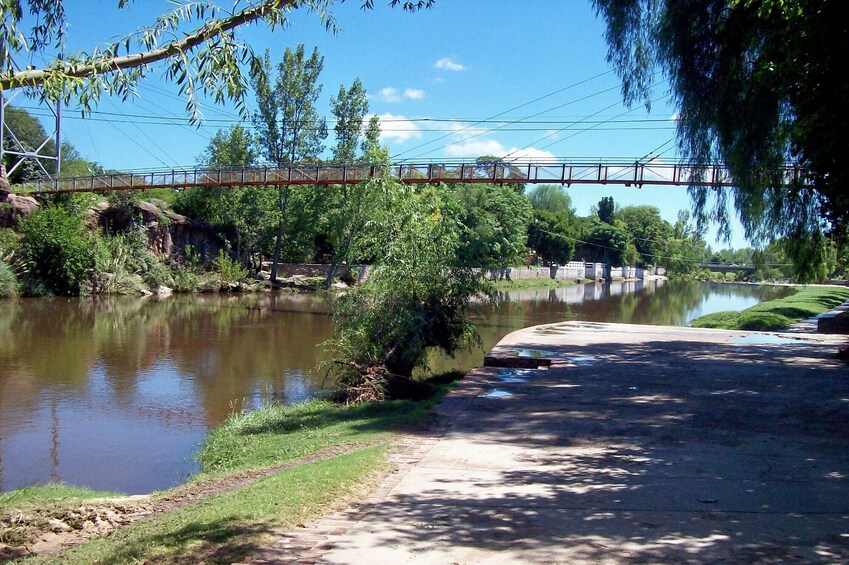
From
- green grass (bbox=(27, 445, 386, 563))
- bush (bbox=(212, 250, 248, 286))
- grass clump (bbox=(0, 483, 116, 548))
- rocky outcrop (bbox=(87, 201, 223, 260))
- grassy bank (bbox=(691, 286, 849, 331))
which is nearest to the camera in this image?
green grass (bbox=(27, 445, 386, 563))

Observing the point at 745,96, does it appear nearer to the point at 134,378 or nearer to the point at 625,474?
the point at 625,474

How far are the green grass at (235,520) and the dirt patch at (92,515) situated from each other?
0.50 metres

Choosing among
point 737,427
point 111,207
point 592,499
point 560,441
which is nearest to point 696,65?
point 737,427

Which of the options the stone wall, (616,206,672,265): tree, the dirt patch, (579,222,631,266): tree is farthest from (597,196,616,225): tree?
the dirt patch

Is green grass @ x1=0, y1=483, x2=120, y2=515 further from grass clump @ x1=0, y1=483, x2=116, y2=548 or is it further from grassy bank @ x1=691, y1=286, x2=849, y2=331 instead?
grassy bank @ x1=691, y1=286, x2=849, y2=331

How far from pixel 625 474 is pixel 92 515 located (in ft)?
17.6

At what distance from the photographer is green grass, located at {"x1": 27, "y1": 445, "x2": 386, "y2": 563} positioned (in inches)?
199

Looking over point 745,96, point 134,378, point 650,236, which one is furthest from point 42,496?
point 650,236

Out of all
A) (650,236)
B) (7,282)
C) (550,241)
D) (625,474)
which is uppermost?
(650,236)

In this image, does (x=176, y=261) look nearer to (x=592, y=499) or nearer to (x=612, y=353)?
(x=612, y=353)

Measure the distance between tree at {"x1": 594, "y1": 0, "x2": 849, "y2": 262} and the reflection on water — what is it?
5.81 metres

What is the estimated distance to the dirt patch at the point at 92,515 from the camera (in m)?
6.36

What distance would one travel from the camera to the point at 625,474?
22.1 ft

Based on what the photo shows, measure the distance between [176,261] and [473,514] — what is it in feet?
142
